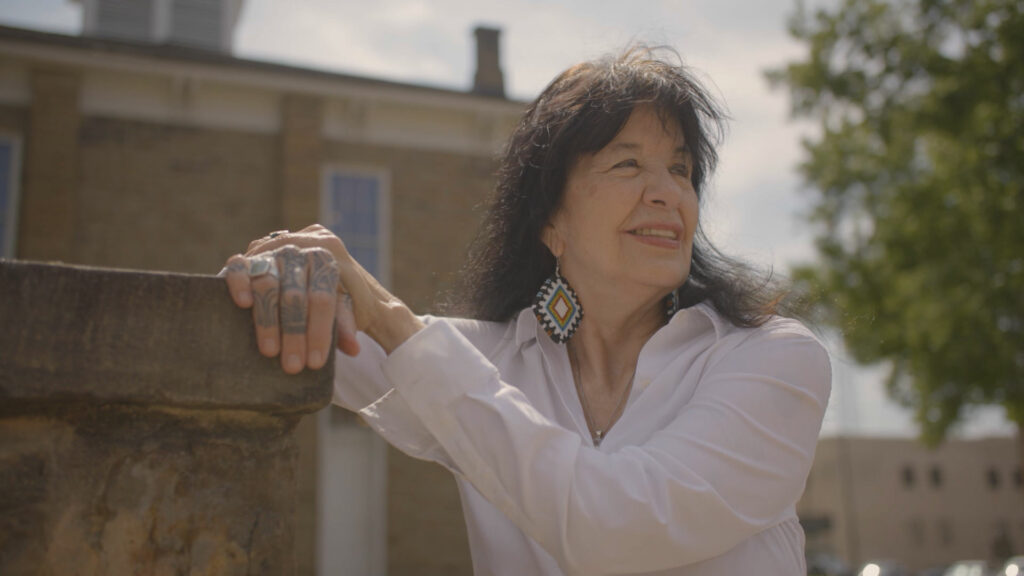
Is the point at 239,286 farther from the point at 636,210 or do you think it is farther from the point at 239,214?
the point at 239,214

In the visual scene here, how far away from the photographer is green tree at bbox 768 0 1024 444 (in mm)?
14242

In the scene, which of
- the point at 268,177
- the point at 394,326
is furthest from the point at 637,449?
the point at 268,177

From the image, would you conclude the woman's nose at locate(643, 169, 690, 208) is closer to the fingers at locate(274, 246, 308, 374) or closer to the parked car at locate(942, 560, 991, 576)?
the fingers at locate(274, 246, 308, 374)

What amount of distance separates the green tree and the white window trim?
24.3 ft

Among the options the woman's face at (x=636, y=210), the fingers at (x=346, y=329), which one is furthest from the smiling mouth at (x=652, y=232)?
the fingers at (x=346, y=329)

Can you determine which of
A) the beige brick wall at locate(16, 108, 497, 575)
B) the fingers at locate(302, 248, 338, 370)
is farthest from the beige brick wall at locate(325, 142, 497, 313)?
the fingers at locate(302, 248, 338, 370)

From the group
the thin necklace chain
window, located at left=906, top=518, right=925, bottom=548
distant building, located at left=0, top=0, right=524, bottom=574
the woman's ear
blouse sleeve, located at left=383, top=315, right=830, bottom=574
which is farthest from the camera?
window, located at left=906, top=518, right=925, bottom=548

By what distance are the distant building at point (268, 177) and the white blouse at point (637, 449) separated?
9806 mm

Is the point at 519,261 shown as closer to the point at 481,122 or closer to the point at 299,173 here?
the point at 299,173

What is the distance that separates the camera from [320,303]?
1.57 meters

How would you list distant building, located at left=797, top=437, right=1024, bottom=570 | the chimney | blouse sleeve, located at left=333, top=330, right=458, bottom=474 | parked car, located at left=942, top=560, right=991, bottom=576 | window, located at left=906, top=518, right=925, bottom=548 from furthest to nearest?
window, located at left=906, top=518, right=925, bottom=548 → distant building, located at left=797, top=437, right=1024, bottom=570 → parked car, located at left=942, top=560, right=991, bottom=576 → the chimney → blouse sleeve, located at left=333, top=330, right=458, bottom=474

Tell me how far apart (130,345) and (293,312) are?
256mm

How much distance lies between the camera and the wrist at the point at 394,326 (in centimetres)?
175

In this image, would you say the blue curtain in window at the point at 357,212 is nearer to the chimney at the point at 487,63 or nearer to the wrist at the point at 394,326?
the chimney at the point at 487,63
